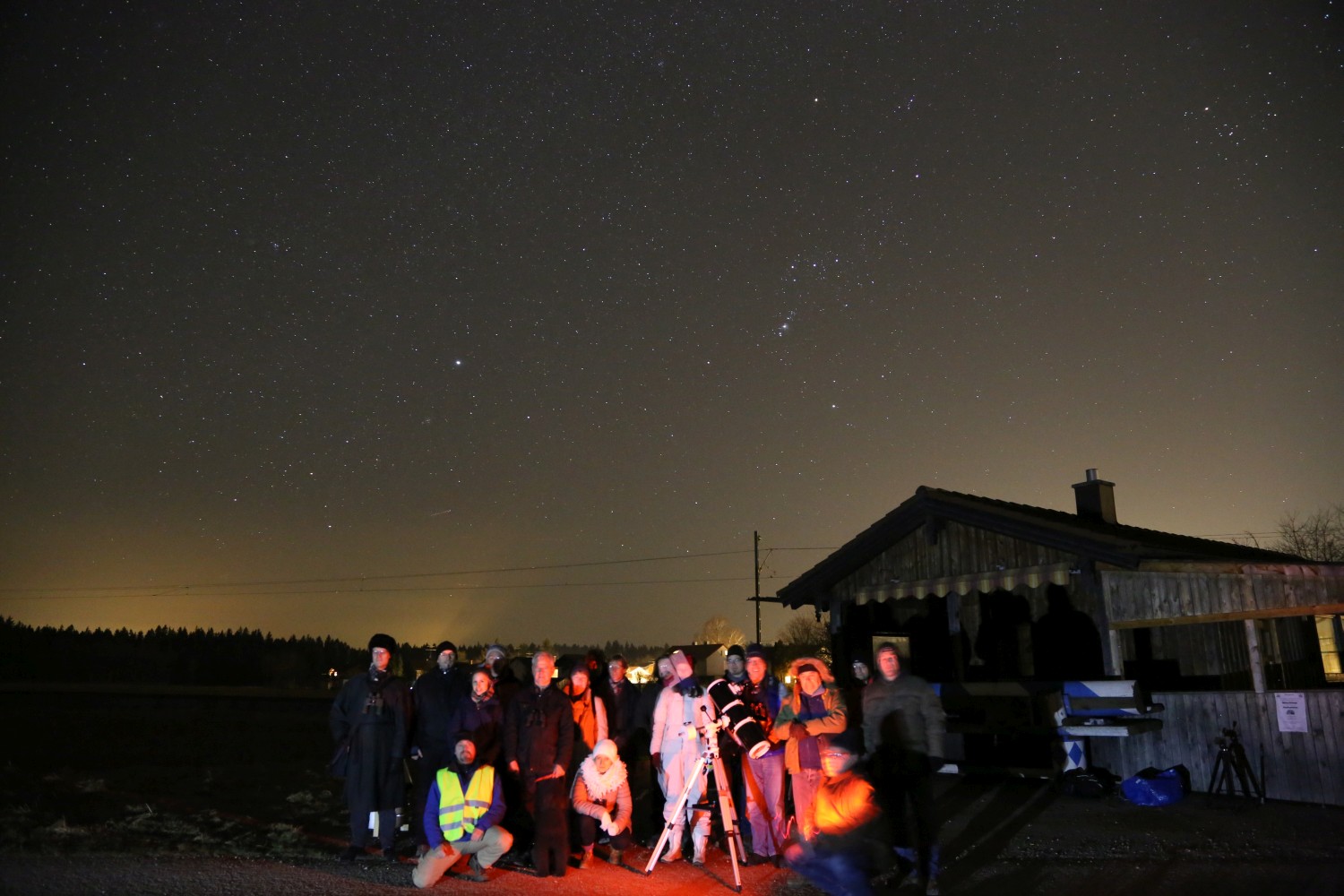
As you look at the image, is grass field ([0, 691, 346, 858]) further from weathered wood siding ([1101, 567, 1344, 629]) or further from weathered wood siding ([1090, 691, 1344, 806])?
weathered wood siding ([1101, 567, 1344, 629])

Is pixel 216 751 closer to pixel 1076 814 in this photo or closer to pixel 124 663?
pixel 1076 814

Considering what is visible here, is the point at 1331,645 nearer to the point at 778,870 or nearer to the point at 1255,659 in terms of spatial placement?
the point at 1255,659

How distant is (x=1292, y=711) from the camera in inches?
446

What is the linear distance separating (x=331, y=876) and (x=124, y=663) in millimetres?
116194

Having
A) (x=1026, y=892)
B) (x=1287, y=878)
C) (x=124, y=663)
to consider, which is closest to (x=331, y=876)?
(x=1026, y=892)

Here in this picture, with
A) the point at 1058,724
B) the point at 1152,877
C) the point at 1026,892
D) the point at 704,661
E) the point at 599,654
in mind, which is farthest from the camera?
the point at 704,661

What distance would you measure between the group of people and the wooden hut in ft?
19.4

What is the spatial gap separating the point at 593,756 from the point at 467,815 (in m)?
1.21

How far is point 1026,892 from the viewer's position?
7258mm

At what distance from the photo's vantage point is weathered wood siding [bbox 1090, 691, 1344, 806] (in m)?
11.0

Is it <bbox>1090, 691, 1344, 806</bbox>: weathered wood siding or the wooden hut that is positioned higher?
the wooden hut

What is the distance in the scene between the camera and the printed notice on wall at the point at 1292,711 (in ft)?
36.9

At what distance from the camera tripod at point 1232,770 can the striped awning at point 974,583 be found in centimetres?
328

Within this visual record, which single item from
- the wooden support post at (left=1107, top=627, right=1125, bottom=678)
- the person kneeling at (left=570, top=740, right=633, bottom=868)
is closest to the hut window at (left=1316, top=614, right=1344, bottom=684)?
the wooden support post at (left=1107, top=627, right=1125, bottom=678)
